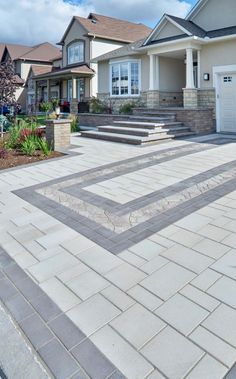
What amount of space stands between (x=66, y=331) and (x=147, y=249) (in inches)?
59.0

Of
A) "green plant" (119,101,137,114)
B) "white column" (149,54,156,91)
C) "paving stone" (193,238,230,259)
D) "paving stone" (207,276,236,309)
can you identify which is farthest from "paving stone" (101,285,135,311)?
"green plant" (119,101,137,114)

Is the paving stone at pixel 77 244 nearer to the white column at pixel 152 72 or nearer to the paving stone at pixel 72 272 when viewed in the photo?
the paving stone at pixel 72 272

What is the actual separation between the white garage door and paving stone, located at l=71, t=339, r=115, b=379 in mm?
12286

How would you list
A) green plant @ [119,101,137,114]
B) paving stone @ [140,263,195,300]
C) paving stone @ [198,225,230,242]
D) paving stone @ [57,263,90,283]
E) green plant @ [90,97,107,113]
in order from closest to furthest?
1. paving stone @ [140,263,195,300]
2. paving stone @ [57,263,90,283]
3. paving stone @ [198,225,230,242]
4. green plant @ [119,101,137,114]
5. green plant @ [90,97,107,113]

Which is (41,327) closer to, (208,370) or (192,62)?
(208,370)

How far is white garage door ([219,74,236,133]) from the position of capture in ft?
41.9

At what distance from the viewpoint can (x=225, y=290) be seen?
2914 mm

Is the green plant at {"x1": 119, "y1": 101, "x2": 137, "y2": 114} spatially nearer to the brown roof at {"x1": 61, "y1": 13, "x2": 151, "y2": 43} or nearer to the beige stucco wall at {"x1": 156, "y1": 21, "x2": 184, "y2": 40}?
the beige stucco wall at {"x1": 156, "y1": 21, "x2": 184, "y2": 40}

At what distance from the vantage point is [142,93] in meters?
16.7

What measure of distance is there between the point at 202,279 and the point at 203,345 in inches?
34.5

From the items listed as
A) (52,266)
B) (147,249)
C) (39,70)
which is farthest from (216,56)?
(39,70)

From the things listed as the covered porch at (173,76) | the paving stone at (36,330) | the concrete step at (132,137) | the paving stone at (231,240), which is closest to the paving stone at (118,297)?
the paving stone at (36,330)

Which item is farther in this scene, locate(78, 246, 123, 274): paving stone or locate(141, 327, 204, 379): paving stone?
locate(78, 246, 123, 274): paving stone

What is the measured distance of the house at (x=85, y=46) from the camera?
922 inches
